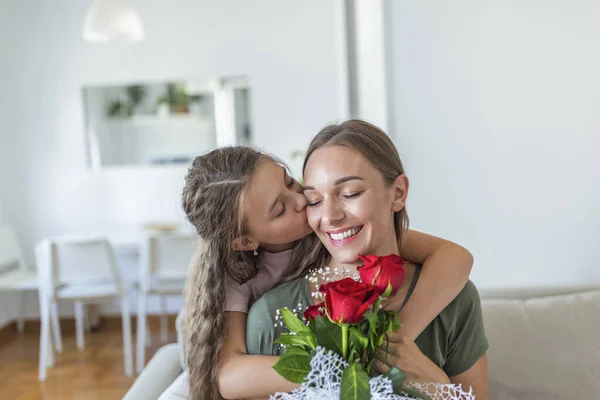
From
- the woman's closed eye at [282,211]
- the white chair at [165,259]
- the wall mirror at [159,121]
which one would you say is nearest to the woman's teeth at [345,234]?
the woman's closed eye at [282,211]

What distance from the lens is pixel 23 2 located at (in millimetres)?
4578

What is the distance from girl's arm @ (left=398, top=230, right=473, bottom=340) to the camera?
44.5 inches

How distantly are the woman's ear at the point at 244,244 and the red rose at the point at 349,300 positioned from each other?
41 centimetres

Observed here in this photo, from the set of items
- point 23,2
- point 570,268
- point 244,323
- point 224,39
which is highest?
point 23,2

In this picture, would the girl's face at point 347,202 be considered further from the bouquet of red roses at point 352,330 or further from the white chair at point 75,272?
the white chair at point 75,272

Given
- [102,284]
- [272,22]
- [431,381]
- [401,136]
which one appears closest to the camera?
[431,381]

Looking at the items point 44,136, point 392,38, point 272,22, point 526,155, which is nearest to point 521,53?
point 526,155

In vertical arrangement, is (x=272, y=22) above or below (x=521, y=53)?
above

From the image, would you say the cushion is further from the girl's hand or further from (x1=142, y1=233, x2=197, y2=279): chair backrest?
(x1=142, y1=233, x2=197, y2=279): chair backrest

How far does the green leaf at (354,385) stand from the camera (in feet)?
2.60

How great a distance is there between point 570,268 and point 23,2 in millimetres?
4237

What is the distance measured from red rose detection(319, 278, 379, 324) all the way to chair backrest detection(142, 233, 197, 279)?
9.14 feet

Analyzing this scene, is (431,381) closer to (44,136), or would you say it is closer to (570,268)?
(570,268)

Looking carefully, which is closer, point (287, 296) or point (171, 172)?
point (287, 296)
